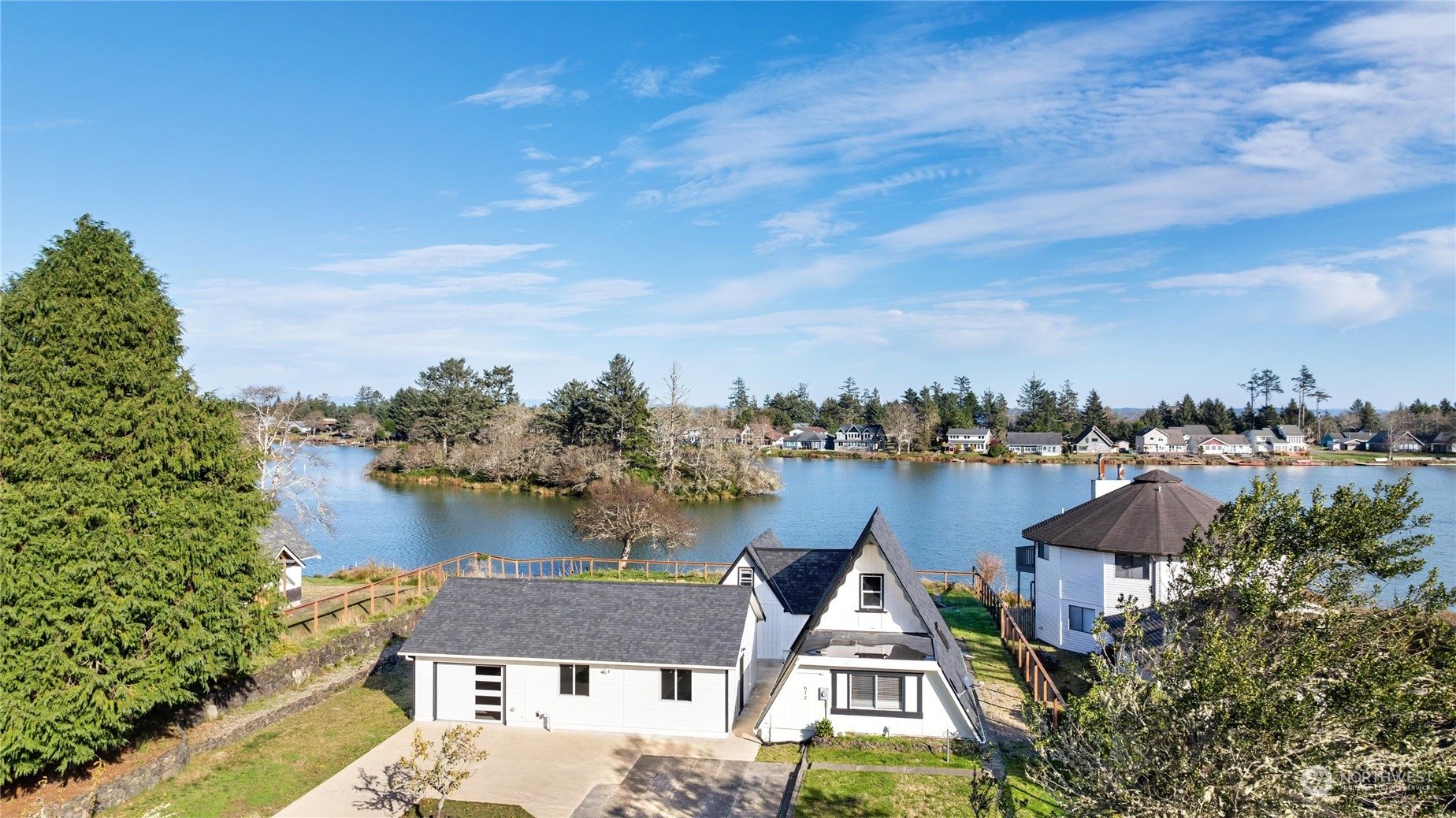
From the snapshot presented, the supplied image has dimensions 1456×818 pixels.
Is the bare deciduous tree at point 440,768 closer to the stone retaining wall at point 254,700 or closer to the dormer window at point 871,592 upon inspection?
the stone retaining wall at point 254,700

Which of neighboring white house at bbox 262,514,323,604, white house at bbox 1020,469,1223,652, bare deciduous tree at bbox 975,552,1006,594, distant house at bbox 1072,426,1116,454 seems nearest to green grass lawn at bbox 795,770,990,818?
white house at bbox 1020,469,1223,652

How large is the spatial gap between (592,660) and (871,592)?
7293 millimetres

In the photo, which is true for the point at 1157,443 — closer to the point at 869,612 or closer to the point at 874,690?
the point at 869,612

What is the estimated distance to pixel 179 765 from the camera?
17.3 metres

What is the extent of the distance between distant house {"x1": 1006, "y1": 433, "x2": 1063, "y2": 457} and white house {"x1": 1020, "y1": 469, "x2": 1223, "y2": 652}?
103m

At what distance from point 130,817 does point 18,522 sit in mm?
5739

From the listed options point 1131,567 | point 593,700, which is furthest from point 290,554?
point 1131,567

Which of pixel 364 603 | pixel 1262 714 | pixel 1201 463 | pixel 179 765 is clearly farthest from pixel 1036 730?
pixel 1201 463

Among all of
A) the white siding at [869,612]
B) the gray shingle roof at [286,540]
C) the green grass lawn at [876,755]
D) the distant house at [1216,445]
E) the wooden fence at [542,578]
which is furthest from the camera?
the distant house at [1216,445]

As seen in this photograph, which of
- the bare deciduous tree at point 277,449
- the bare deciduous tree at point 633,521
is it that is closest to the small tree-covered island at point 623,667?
the bare deciduous tree at point 277,449

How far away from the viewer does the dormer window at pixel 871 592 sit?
2139cm

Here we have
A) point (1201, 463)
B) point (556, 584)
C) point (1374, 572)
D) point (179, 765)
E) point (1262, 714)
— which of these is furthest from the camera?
point (1201, 463)

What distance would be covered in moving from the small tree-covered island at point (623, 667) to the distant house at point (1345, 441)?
484ft

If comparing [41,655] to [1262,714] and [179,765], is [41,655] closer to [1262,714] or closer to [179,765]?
[179,765]
